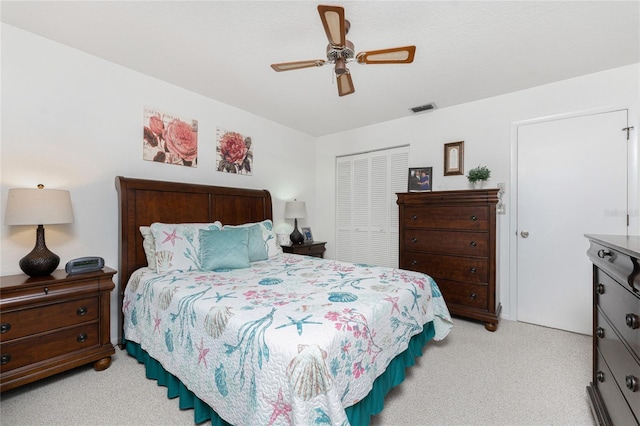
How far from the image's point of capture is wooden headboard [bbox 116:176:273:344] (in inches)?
95.3

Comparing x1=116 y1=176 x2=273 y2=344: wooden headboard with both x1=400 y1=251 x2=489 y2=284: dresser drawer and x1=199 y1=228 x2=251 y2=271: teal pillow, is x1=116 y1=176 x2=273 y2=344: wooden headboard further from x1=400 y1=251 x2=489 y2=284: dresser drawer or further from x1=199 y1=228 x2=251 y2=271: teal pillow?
x1=400 y1=251 x2=489 y2=284: dresser drawer

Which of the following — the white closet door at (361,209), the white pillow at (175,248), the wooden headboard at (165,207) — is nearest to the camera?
the white pillow at (175,248)

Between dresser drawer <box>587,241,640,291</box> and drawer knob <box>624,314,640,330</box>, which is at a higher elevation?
dresser drawer <box>587,241,640,291</box>

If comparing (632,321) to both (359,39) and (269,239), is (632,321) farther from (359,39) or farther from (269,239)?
(269,239)

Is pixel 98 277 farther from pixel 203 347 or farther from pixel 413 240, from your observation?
pixel 413 240

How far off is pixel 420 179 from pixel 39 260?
3.83 metres

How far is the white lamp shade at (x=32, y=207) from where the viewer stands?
1.82 metres

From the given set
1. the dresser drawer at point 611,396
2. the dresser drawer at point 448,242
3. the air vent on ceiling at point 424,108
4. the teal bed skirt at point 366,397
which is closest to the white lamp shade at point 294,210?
the dresser drawer at point 448,242

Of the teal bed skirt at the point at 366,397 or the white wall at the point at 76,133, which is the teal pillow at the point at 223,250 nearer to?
the teal bed skirt at the point at 366,397

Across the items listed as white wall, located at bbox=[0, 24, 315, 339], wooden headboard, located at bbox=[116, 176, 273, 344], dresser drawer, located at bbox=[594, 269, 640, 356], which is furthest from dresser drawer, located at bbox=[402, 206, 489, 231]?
white wall, located at bbox=[0, 24, 315, 339]

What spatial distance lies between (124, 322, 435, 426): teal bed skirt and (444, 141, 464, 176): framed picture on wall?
202 centimetres

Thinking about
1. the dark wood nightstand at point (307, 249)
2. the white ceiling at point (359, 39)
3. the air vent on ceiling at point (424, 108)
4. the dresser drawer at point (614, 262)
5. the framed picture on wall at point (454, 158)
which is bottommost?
the dark wood nightstand at point (307, 249)

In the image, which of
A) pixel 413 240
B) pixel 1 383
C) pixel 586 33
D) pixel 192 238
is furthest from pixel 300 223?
pixel 586 33

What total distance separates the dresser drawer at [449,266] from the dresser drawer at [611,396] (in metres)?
1.31
